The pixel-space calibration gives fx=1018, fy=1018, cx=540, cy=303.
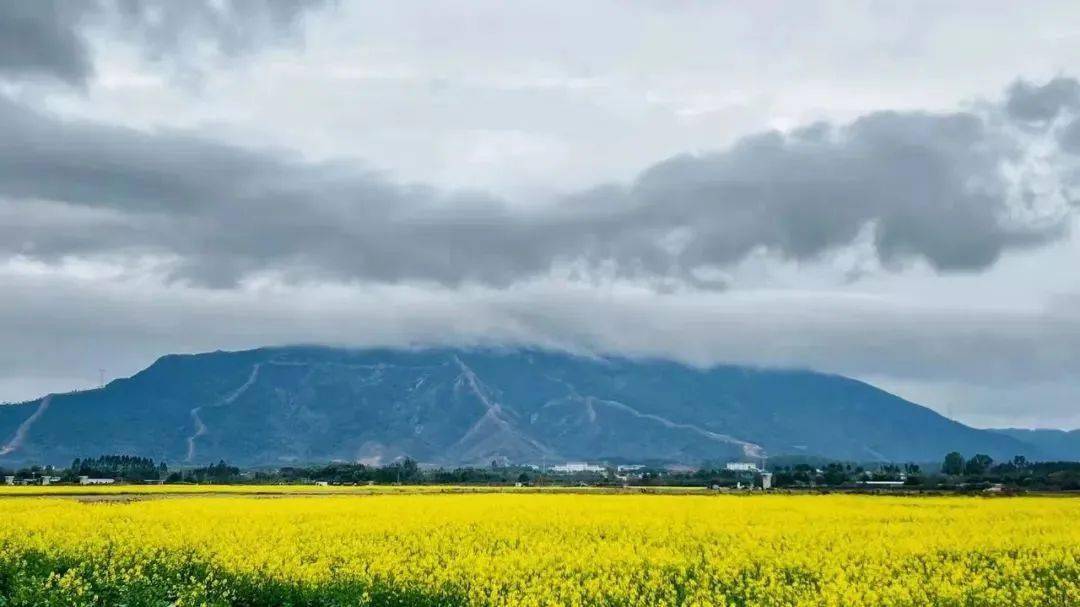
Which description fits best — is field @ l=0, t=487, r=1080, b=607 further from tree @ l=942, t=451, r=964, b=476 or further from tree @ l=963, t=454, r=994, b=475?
tree @ l=942, t=451, r=964, b=476

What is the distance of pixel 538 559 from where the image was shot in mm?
25016

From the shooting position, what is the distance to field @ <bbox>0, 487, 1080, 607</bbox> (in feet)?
70.0

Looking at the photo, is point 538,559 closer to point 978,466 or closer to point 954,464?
point 978,466

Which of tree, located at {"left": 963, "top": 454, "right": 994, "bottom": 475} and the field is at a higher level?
tree, located at {"left": 963, "top": 454, "right": 994, "bottom": 475}

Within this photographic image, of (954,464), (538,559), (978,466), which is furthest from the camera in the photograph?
(954,464)

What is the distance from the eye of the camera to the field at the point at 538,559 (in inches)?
840

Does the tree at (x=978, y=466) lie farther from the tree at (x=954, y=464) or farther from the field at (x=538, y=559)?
the field at (x=538, y=559)

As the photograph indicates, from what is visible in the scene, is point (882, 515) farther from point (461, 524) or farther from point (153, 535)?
point (153, 535)

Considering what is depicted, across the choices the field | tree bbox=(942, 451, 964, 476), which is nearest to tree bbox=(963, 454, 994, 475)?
tree bbox=(942, 451, 964, 476)

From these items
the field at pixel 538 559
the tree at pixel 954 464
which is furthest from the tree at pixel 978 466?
the field at pixel 538 559

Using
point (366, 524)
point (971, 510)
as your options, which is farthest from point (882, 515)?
point (366, 524)

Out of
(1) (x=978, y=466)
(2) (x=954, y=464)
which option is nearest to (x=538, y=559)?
(1) (x=978, y=466)

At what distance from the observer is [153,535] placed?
33.3m

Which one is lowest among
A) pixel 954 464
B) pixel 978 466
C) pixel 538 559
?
pixel 538 559
